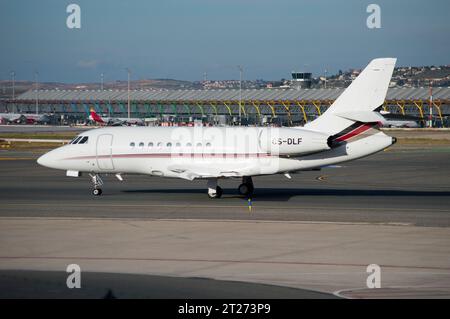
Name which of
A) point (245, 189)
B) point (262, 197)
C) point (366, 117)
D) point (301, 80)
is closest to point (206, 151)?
point (245, 189)

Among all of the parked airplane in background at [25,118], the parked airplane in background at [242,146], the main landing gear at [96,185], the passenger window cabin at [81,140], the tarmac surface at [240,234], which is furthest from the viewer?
the parked airplane in background at [25,118]

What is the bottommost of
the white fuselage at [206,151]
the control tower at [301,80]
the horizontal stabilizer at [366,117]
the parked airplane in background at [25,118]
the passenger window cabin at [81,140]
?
the white fuselage at [206,151]

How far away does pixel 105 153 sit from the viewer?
35.9 metres

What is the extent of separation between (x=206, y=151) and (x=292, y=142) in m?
4.02

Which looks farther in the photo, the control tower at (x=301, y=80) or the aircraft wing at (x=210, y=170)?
the control tower at (x=301, y=80)

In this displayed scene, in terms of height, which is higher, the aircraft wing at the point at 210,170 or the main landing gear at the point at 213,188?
the aircraft wing at the point at 210,170

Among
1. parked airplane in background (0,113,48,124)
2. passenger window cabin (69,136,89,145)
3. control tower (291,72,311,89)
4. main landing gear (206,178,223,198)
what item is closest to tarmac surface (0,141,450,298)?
main landing gear (206,178,223,198)

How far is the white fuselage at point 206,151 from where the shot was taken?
109ft

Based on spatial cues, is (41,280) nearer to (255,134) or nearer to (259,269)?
(259,269)

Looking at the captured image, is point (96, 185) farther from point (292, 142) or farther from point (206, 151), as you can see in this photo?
point (292, 142)

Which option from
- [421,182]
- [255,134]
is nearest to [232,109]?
[421,182]

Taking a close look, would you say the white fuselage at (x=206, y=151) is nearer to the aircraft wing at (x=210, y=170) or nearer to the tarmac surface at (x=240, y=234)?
the aircraft wing at (x=210, y=170)

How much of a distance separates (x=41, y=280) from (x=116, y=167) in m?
18.2

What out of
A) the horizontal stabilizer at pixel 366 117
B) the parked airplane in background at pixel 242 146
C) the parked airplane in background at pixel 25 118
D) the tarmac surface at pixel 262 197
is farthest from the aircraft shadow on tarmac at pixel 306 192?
the parked airplane in background at pixel 25 118
